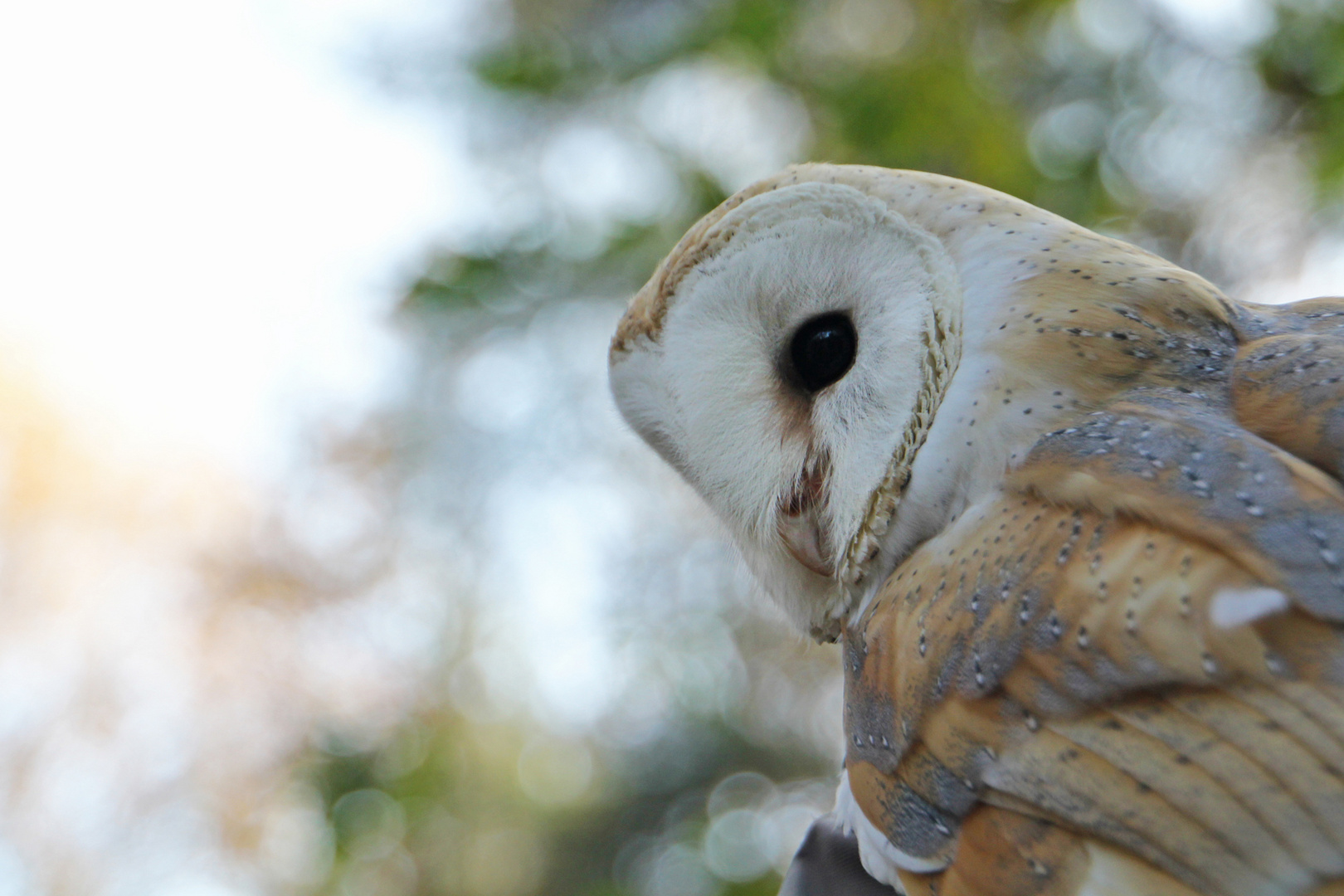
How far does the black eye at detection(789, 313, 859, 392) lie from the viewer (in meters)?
0.90

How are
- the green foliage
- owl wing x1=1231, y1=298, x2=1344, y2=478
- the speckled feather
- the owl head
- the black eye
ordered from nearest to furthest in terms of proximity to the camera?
the speckled feather, owl wing x1=1231, y1=298, x2=1344, y2=478, the owl head, the black eye, the green foliage

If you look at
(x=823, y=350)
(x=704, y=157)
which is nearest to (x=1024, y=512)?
(x=823, y=350)

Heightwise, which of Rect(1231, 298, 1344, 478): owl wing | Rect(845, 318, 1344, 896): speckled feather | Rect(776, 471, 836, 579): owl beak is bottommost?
Rect(776, 471, 836, 579): owl beak

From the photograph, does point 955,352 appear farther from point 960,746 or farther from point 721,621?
point 721,621

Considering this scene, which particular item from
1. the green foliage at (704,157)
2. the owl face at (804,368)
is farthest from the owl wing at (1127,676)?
the green foliage at (704,157)

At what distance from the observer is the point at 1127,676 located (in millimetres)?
613

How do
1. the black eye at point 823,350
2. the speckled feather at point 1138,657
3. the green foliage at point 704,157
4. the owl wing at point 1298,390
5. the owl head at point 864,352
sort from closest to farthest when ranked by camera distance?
the speckled feather at point 1138,657 → the owl wing at point 1298,390 → the owl head at point 864,352 → the black eye at point 823,350 → the green foliage at point 704,157

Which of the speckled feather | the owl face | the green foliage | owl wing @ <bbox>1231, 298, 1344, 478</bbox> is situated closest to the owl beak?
the owl face

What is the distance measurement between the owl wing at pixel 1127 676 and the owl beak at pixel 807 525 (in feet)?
0.46

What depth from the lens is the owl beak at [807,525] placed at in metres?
0.90

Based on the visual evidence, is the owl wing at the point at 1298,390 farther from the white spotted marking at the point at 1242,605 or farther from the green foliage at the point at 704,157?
the green foliage at the point at 704,157

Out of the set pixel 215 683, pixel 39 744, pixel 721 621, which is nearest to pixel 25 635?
pixel 39 744

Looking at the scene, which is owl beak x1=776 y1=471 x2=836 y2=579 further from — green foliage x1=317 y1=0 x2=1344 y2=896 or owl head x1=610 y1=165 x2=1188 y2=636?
green foliage x1=317 y1=0 x2=1344 y2=896

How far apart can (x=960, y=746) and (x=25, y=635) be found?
199 inches
